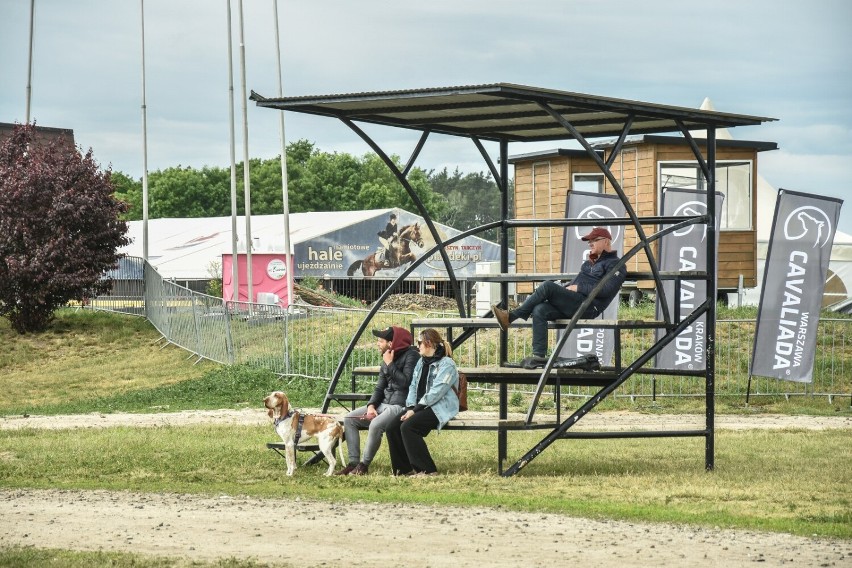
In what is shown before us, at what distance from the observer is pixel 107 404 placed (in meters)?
24.0

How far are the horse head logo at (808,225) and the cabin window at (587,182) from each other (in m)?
12.8

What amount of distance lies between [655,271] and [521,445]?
410 centimetres

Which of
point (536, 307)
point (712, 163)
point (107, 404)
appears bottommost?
point (107, 404)

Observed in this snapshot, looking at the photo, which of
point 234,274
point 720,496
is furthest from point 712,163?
point 234,274

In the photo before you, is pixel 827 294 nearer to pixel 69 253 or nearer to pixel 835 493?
pixel 69 253

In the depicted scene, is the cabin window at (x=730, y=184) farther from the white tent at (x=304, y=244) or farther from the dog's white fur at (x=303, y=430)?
the white tent at (x=304, y=244)

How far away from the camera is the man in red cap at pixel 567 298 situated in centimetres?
1354

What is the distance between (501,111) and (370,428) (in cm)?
353

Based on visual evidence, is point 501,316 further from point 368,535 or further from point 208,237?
point 208,237

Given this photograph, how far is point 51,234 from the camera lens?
33.9 meters

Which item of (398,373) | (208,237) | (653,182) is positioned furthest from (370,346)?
(208,237)

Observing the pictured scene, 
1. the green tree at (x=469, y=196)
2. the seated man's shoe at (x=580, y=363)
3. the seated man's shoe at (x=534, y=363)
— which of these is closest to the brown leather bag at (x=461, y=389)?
the seated man's shoe at (x=534, y=363)

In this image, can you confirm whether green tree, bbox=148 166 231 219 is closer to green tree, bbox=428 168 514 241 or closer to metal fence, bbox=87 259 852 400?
green tree, bbox=428 168 514 241

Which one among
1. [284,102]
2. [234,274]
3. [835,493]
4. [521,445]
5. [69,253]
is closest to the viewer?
[835,493]
